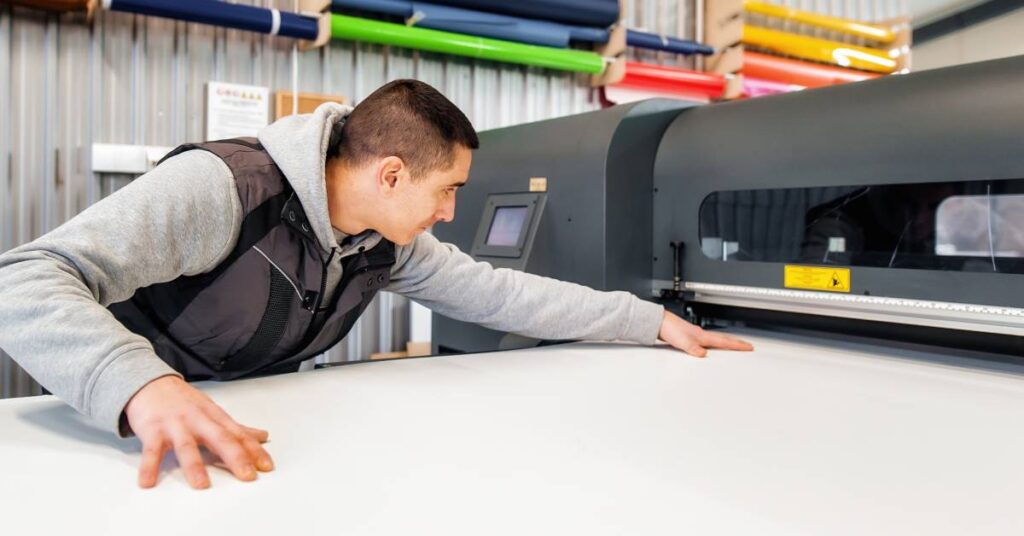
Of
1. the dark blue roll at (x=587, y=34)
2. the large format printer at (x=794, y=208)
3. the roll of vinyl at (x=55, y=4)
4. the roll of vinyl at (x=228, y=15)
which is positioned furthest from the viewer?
the dark blue roll at (x=587, y=34)

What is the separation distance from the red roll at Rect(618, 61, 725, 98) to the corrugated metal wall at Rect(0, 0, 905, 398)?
0.82 metres

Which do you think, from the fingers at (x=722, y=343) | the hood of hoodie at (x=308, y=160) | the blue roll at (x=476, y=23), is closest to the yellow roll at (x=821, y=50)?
the blue roll at (x=476, y=23)

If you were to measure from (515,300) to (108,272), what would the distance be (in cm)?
71

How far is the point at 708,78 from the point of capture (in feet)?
11.1

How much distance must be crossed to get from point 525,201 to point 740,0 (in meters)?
2.15

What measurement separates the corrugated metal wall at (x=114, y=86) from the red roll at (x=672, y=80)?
2.69ft

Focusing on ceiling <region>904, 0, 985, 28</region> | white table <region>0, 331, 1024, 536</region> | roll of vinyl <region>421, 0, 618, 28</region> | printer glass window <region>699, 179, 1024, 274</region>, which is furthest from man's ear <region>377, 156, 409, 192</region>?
ceiling <region>904, 0, 985, 28</region>

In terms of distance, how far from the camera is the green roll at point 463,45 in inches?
102

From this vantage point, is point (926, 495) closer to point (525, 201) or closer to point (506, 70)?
point (525, 201)

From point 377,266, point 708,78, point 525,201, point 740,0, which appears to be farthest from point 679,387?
point 740,0

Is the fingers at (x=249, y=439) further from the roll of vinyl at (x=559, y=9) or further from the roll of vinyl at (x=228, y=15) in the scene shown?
the roll of vinyl at (x=559, y=9)

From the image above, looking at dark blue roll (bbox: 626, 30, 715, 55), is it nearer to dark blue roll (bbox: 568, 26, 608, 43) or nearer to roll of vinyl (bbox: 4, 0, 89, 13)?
dark blue roll (bbox: 568, 26, 608, 43)

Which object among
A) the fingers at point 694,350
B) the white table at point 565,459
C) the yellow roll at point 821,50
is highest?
the yellow roll at point 821,50

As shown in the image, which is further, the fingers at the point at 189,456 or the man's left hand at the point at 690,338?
→ the man's left hand at the point at 690,338
